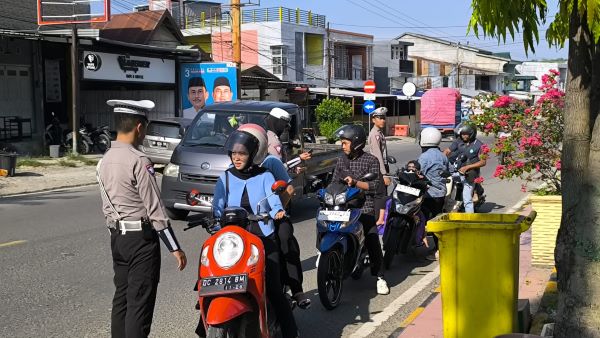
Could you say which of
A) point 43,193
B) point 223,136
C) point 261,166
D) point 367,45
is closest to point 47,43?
point 43,193

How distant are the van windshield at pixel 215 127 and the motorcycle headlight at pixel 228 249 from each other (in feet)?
22.8

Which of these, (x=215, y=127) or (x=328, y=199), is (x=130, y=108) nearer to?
(x=328, y=199)

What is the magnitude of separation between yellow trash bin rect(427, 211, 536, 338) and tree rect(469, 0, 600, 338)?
1.88 feet

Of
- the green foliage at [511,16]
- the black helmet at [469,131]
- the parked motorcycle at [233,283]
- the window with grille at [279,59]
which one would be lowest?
the parked motorcycle at [233,283]

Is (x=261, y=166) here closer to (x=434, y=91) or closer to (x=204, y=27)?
(x=434, y=91)

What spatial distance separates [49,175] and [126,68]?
9094 millimetres

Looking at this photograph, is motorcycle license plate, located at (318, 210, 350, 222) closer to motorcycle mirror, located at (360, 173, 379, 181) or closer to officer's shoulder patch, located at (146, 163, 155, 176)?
motorcycle mirror, located at (360, 173, 379, 181)

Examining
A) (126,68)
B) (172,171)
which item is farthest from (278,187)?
(126,68)

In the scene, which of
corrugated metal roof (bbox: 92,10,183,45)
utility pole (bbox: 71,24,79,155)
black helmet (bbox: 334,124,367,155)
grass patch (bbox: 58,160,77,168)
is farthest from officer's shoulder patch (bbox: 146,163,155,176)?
corrugated metal roof (bbox: 92,10,183,45)

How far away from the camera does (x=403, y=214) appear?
25.2 feet

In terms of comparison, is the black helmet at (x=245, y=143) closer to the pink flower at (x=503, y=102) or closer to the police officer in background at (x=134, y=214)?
the police officer in background at (x=134, y=214)

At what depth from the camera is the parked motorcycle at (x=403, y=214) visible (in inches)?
302

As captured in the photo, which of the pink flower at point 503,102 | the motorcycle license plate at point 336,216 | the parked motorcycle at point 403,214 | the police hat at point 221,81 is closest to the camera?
the motorcycle license plate at point 336,216

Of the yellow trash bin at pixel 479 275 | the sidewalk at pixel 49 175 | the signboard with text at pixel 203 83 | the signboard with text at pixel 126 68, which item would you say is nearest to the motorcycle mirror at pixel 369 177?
the yellow trash bin at pixel 479 275
